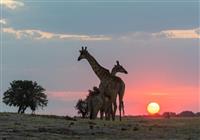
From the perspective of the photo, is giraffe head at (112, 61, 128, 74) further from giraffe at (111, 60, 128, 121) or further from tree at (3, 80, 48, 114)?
tree at (3, 80, 48, 114)

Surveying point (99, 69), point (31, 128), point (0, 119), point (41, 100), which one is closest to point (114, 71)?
point (99, 69)

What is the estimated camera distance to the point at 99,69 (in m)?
34.2

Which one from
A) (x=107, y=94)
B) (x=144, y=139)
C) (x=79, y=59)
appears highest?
(x=79, y=59)

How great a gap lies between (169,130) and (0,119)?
23.8 ft

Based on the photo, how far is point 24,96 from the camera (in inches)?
2304

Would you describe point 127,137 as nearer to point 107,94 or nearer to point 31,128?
point 31,128

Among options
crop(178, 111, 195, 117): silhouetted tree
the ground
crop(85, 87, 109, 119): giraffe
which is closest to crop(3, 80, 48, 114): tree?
crop(178, 111, 195, 117): silhouetted tree

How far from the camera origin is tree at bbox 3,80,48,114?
58.1 meters

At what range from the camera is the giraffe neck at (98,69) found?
33.5 meters

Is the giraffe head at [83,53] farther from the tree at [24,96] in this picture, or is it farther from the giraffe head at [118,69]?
the tree at [24,96]

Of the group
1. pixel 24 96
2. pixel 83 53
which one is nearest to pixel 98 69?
pixel 83 53

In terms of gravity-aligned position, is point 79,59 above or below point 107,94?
above

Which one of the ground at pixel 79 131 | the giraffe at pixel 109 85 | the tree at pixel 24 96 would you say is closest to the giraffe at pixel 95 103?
the giraffe at pixel 109 85

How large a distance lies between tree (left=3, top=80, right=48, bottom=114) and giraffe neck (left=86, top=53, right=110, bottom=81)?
23.4 metres
